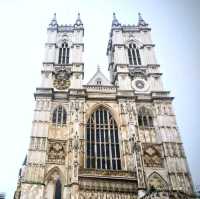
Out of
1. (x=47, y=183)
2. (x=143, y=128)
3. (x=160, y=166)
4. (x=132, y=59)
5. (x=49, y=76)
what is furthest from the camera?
(x=132, y=59)

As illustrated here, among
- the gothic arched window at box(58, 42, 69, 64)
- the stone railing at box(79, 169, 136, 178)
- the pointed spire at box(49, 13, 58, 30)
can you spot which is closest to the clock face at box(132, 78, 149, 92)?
the gothic arched window at box(58, 42, 69, 64)

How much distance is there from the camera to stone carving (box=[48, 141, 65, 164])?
68.9ft

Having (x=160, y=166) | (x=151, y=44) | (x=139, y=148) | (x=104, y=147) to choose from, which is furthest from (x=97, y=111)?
(x=151, y=44)

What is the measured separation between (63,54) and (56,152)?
1122 centimetres

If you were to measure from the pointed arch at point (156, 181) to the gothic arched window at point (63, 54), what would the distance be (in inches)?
540

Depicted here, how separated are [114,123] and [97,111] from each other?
1919 mm

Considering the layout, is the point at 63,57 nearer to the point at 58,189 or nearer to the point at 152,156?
the point at 152,156

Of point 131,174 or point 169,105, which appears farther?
point 169,105

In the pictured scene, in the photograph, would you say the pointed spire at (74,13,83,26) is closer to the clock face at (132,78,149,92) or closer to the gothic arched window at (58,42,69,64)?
the gothic arched window at (58,42,69,64)

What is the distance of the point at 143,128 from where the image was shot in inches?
928

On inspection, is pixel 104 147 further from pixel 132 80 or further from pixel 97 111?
pixel 132 80

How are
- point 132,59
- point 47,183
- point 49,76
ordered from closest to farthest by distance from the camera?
1. point 47,183
2. point 49,76
3. point 132,59

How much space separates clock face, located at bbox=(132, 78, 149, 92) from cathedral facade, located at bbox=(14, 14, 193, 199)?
10 cm

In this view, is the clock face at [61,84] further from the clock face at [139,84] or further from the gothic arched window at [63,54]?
the clock face at [139,84]
